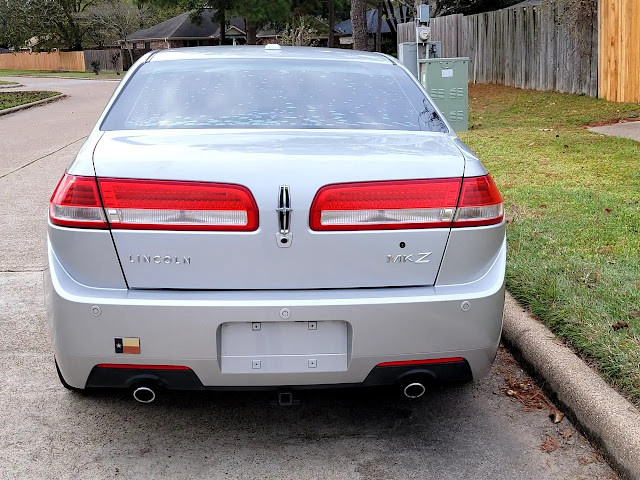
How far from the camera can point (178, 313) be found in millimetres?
2998

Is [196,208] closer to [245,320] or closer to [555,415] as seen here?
[245,320]

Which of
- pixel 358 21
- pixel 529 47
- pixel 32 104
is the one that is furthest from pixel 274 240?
pixel 358 21

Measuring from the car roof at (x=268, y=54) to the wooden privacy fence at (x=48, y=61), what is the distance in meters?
70.5

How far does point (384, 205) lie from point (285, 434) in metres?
1.16

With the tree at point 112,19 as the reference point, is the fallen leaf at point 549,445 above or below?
below

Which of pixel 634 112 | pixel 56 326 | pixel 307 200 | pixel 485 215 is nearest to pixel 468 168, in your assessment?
pixel 485 215

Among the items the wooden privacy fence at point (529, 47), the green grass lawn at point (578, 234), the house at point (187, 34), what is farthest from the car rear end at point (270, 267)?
the house at point (187, 34)

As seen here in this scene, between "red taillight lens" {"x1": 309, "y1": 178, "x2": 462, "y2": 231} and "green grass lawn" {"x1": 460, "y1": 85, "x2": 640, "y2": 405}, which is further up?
"red taillight lens" {"x1": 309, "y1": 178, "x2": 462, "y2": 231}

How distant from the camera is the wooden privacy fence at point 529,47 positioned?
59.3 ft

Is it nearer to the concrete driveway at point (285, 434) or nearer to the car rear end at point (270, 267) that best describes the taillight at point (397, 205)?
the car rear end at point (270, 267)

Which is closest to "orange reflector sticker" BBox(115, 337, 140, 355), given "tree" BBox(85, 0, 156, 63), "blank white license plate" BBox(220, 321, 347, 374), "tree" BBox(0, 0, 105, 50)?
"blank white license plate" BBox(220, 321, 347, 374)

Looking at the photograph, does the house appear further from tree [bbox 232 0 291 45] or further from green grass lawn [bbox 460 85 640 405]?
green grass lawn [bbox 460 85 640 405]

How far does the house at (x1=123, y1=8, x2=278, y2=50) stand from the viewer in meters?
72.1

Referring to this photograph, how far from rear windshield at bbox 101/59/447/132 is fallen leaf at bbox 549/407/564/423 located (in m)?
1.35
